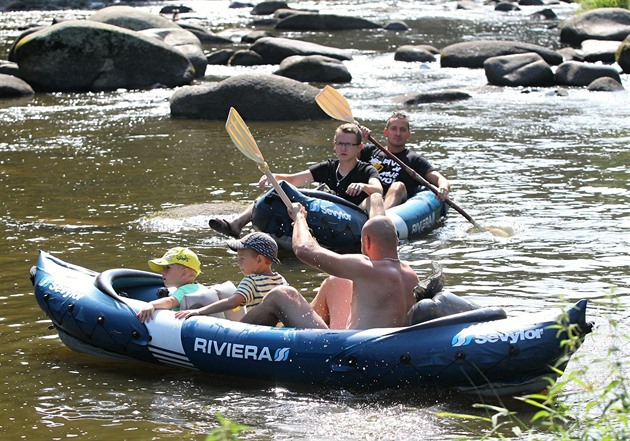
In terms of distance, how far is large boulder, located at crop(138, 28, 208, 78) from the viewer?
66.2 ft

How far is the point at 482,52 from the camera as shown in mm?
21156

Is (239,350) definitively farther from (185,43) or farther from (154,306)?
(185,43)

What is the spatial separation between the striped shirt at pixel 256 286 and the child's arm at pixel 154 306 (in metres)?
0.42

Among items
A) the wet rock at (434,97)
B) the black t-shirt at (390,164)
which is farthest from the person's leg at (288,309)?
the wet rock at (434,97)

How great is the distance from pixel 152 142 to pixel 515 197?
5264 millimetres

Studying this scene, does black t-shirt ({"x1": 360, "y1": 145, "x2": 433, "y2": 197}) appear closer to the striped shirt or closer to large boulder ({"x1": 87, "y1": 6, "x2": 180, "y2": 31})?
the striped shirt

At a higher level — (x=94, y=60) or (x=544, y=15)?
(x=94, y=60)

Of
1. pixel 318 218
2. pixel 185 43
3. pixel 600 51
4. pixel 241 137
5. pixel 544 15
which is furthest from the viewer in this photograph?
pixel 544 15

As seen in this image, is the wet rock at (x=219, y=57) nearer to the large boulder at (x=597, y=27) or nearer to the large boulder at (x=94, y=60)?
the large boulder at (x=94, y=60)

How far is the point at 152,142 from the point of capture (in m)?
14.6

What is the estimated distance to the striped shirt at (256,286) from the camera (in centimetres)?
664

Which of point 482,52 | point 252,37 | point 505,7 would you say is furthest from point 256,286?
point 505,7

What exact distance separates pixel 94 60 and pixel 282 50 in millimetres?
4154

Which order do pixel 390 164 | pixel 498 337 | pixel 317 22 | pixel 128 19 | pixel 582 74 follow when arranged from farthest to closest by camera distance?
1. pixel 317 22
2. pixel 128 19
3. pixel 582 74
4. pixel 390 164
5. pixel 498 337
